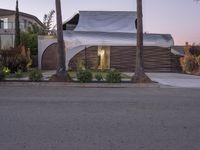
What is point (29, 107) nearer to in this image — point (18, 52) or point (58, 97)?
point (58, 97)

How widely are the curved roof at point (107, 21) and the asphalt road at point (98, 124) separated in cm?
2425

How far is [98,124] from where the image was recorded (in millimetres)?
10273

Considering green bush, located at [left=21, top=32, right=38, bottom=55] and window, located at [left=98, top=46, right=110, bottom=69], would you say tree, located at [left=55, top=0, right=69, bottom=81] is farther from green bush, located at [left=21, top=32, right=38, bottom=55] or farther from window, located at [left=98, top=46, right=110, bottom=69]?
green bush, located at [left=21, top=32, right=38, bottom=55]

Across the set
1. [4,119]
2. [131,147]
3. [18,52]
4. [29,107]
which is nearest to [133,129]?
[131,147]

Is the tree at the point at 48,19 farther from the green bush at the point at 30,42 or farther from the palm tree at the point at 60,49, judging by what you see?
the palm tree at the point at 60,49

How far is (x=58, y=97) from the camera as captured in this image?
1634 cm

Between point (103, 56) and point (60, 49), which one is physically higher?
point (60, 49)

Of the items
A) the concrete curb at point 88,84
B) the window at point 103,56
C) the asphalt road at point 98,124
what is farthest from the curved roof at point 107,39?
the asphalt road at point 98,124

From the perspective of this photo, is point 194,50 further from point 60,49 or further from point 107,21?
point 60,49

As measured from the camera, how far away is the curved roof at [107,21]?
39.5 m

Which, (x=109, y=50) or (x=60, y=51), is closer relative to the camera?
(x=60, y=51)

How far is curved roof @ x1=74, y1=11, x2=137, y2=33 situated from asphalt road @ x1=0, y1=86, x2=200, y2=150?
24246mm

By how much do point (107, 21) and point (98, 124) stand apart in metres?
31.0

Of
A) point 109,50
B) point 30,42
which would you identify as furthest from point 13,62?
point 30,42
